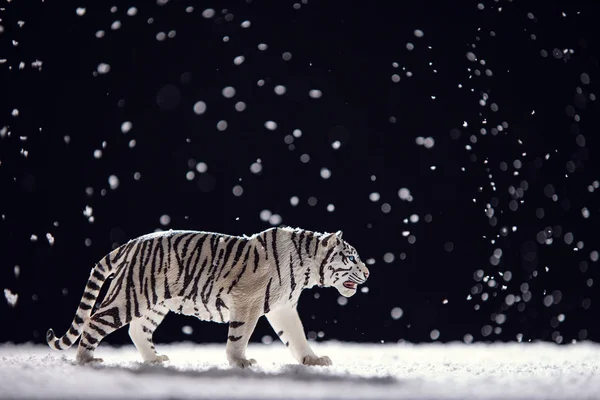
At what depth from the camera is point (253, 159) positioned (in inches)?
111

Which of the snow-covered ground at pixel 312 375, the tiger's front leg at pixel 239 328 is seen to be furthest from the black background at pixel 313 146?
the tiger's front leg at pixel 239 328

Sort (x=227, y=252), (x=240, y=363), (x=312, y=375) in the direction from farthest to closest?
(x=227, y=252)
(x=240, y=363)
(x=312, y=375)

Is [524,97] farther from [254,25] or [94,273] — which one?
[94,273]

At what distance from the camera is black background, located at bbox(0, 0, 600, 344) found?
2707mm

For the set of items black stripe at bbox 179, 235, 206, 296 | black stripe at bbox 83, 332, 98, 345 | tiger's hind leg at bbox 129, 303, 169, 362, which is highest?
black stripe at bbox 179, 235, 206, 296

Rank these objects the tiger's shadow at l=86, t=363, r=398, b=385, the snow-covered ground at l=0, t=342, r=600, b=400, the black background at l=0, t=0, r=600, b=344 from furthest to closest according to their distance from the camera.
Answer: the black background at l=0, t=0, r=600, b=344, the tiger's shadow at l=86, t=363, r=398, b=385, the snow-covered ground at l=0, t=342, r=600, b=400

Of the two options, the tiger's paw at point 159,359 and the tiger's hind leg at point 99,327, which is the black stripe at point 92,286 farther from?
the tiger's paw at point 159,359

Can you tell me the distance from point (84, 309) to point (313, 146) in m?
1.07

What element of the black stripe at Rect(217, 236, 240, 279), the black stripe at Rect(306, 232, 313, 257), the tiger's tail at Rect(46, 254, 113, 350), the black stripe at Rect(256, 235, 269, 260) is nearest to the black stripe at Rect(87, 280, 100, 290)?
the tiger's tail at Rect(46, 254, 113, 350)

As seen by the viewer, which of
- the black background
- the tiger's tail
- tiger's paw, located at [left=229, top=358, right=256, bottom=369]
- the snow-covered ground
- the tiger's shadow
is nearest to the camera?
the snow-covered ground

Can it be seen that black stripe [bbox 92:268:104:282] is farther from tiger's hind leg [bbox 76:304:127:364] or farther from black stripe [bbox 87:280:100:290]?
tiger's hind leg [bbox 76:304:127:364]

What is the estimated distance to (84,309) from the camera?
216cm

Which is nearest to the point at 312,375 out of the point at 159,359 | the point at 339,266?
the point at 339,266

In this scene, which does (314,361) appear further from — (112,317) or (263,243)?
(112,317)
